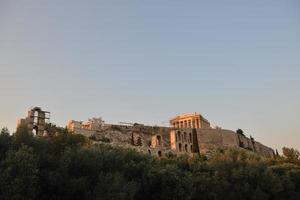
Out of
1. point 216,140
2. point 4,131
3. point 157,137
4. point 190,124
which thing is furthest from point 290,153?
point 4,131

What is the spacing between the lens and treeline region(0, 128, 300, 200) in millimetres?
19500

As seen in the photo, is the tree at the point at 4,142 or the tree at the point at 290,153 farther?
the tree at the point at 290,153

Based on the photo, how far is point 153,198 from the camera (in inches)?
972

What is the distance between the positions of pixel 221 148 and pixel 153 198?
46716 millimetres

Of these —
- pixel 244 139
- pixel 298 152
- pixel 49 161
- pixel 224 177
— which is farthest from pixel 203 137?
pixel 49 161

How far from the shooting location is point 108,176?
21.9 metres

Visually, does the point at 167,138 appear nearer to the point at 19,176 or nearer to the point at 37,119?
the point at 37,119

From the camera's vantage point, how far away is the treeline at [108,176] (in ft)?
64.0

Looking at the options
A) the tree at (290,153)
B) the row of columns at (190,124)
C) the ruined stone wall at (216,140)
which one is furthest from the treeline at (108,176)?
the row of columns at (190,124)

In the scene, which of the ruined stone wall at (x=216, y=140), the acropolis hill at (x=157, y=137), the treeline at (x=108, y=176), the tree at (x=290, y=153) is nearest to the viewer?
the treeline at (x=108, y=176)

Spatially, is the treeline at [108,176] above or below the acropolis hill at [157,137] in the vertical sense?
below

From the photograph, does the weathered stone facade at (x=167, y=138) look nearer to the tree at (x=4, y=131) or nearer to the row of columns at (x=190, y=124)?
the row of columns at (x=190, y=124)

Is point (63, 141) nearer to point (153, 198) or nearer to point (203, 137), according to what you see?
point (153, 198)

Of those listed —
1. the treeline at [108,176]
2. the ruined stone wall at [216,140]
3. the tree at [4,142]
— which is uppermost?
the ruined stone wall at [216,140]
